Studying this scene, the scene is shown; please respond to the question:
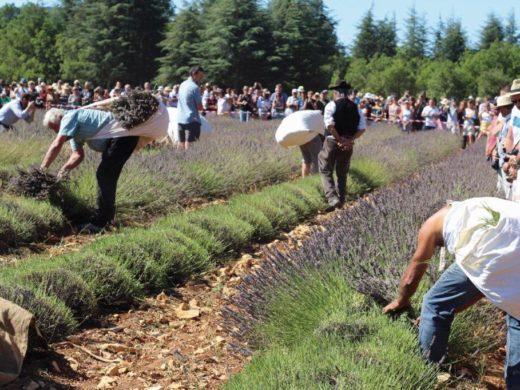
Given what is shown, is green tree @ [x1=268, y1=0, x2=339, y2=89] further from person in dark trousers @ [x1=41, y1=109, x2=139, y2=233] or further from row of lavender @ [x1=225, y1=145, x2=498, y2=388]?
row of lavender @ [x1=225, y1=145, x2=498, y2=388]

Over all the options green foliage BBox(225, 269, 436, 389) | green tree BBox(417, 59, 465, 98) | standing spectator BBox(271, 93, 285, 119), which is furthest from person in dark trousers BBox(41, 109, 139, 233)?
green tree BBox(417, 59, 465, 98)

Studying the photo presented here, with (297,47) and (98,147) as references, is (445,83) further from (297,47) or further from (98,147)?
(98,147)

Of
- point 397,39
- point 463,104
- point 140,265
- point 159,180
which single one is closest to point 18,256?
point 140,265

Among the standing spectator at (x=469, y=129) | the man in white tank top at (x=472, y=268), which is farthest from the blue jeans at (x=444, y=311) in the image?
the standing spectator at (x=469, y=129)

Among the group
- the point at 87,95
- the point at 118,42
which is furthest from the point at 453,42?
the point at 87,95

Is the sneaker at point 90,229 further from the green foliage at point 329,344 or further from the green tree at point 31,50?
the green tree at point 31,50

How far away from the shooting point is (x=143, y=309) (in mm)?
5719

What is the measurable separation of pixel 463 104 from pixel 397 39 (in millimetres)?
57302

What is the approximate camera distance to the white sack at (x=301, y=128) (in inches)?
458

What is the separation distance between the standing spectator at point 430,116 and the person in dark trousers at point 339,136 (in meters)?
17.2

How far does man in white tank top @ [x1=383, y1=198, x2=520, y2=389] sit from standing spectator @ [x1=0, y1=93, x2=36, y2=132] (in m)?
11.6

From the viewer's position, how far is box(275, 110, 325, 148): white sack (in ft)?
38.2

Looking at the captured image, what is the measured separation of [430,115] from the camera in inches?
1088

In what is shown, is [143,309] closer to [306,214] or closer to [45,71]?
[306,214]
